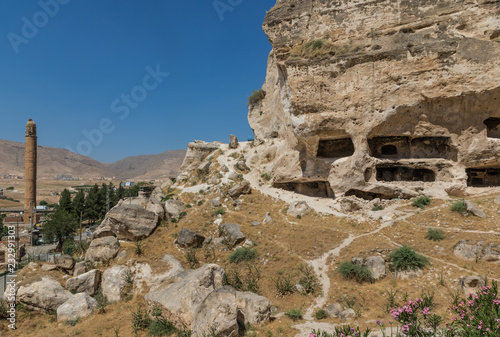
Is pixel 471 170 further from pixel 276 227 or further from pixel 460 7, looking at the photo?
pixel 276 227

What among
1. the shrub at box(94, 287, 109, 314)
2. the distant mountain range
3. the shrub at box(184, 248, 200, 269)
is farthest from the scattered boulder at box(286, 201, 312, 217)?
the distant mountain range

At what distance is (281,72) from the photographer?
19875mm

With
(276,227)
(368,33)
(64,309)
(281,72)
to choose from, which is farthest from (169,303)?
(368,33)

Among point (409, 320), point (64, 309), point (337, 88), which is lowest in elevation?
point (64, 309)

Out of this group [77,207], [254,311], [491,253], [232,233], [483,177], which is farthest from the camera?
[77,207]

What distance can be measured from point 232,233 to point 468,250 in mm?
9875

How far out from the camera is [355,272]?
928 cm

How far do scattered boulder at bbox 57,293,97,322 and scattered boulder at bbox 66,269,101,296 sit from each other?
100 centimetres

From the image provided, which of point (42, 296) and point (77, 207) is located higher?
point (77, 207)

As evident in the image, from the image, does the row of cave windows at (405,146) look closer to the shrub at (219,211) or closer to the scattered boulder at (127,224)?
the shrub at (219,211)

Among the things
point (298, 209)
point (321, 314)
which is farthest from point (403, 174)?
point (321, 314)

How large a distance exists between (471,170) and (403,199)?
572cm

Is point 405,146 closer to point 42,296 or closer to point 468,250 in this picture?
point 468,250

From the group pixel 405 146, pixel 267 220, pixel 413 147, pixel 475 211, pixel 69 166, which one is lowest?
pixel 267 220
